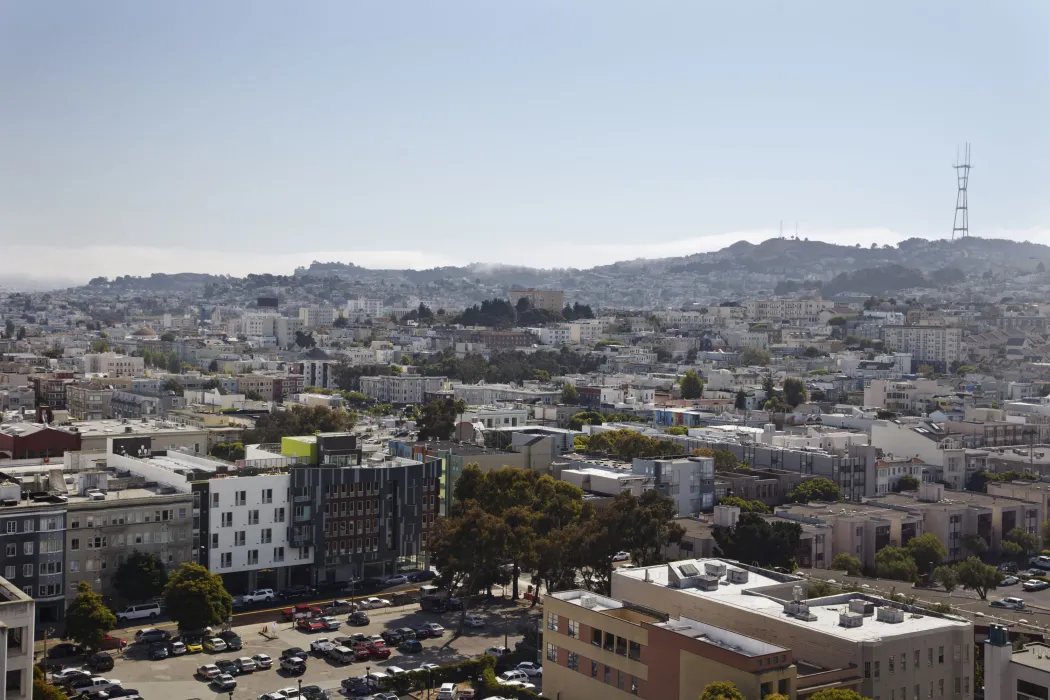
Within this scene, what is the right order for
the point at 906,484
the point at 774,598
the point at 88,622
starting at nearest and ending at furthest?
the point at 774,598 → the point at 88,622 → the point at 906,484

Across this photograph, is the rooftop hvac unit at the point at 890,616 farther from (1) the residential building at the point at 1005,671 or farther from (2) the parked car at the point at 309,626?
(2) the parked car at the point at 309,626

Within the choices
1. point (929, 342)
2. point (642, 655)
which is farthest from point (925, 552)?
point (929, 342)

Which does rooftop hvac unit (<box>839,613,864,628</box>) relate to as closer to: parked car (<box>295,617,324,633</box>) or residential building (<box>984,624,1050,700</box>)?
residential building (<box>984,624,1050,700</box>)

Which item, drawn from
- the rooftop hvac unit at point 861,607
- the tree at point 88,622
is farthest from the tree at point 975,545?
the tree at point 88,622

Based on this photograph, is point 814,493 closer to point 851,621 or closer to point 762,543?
point 762,543

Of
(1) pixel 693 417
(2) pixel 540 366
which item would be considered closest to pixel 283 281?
(2) pixel 540 366

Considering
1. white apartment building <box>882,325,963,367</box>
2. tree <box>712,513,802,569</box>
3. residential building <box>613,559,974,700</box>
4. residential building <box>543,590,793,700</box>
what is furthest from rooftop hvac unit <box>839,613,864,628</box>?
white apartment building <box>882,325,963,367</box>
